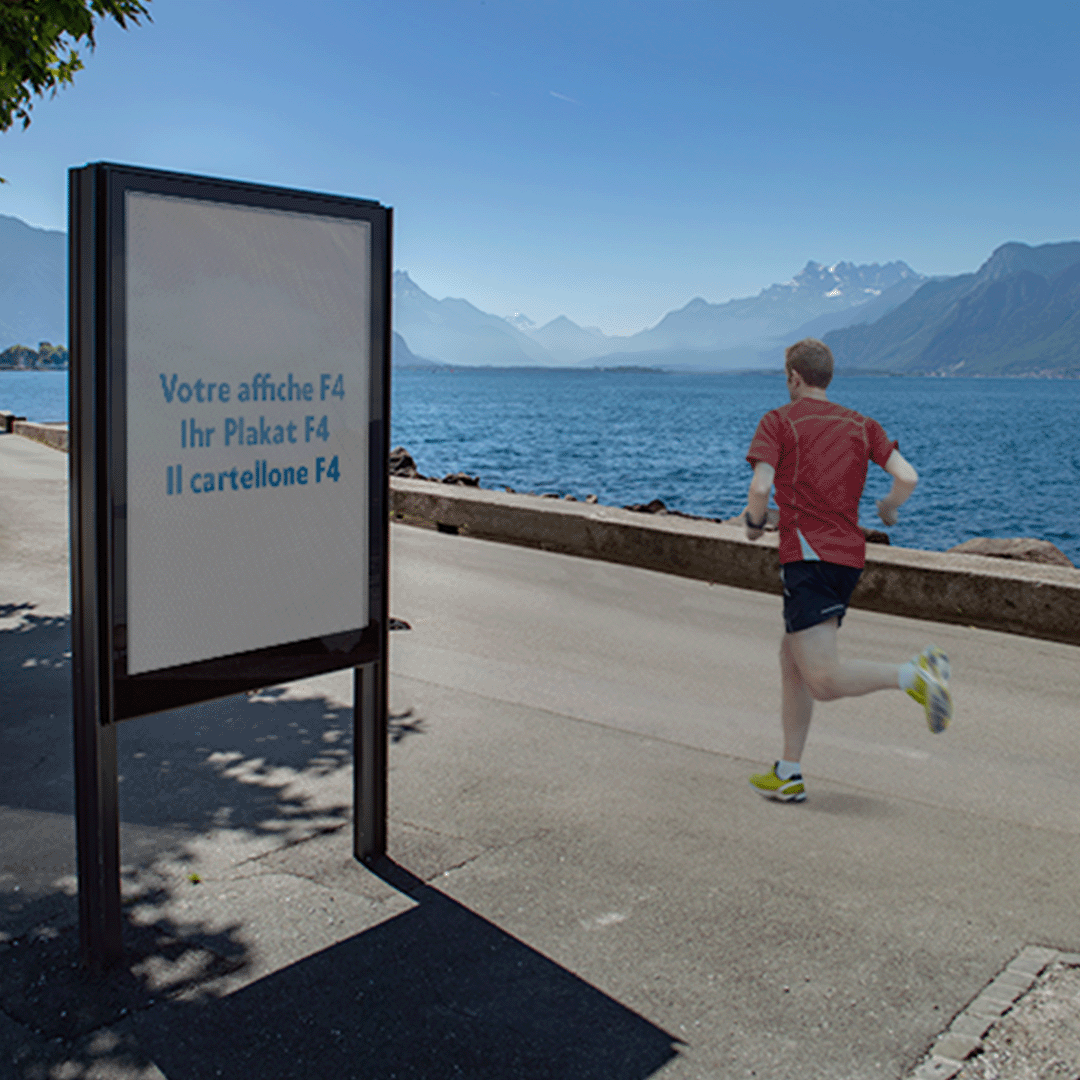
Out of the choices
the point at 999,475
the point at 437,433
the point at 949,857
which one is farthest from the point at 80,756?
the point at 437,433

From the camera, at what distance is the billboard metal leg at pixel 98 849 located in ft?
10.5

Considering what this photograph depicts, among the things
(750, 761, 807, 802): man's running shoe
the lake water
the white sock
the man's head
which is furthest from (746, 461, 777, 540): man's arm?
the lake water

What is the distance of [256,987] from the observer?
10.5 feet

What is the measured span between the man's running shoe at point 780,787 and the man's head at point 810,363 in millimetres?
1703

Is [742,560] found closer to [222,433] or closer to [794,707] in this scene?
[794,707]

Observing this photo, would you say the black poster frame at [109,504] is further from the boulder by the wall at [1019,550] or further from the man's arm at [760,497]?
the boulder by the wall at [1019,550]

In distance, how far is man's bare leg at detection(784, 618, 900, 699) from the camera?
15.0 ft

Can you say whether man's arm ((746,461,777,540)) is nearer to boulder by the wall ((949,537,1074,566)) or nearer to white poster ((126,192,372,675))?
white poster ((126,192,372,675))

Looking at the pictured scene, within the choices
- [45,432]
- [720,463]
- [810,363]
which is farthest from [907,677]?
[720,463]

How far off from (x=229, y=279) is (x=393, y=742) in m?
2.81

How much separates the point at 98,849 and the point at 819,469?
3.00m

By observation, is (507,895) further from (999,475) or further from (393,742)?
(999,475)

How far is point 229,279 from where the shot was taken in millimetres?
3248

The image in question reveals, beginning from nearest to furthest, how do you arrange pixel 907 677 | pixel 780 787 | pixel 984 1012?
pixel 984 1012 < pixel 907 677 < pixel 780 787
